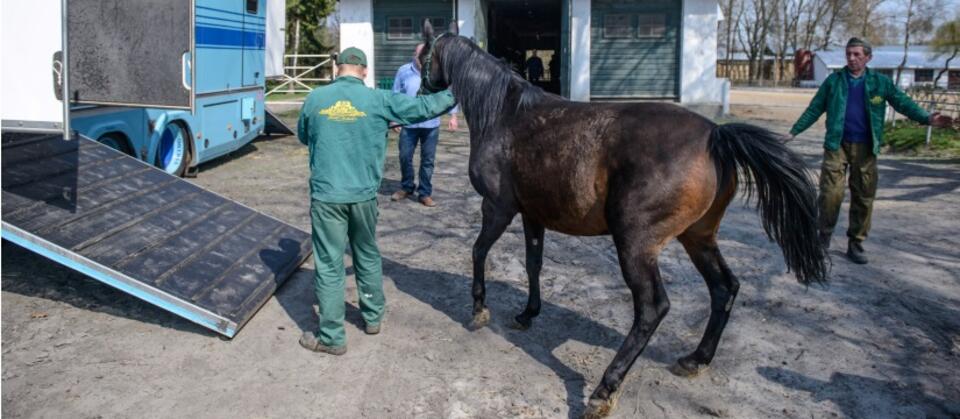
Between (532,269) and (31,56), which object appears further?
(532,269)

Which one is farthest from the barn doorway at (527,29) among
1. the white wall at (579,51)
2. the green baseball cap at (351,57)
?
the green baseball cap at (351,57)

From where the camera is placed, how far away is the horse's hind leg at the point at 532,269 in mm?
5000

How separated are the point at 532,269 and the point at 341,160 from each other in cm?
146

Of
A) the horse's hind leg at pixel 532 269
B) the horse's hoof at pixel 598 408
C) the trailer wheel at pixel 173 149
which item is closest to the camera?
the horse's hoof at pixel 598 408

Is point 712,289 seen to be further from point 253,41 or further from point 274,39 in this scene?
point 274,39

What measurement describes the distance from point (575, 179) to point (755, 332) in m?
1.72

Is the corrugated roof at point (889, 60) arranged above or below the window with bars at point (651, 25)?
above

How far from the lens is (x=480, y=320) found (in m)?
5.07

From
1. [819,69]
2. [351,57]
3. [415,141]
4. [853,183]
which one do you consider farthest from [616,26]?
[819,69]

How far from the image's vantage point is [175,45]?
536 centimetres

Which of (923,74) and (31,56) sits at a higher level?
(923,74)

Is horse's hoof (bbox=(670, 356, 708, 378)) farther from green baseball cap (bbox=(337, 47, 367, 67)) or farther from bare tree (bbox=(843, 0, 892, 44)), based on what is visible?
bare tree (bbox=(843, 0, 892, 44))

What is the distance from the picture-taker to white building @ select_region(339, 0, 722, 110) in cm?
2122

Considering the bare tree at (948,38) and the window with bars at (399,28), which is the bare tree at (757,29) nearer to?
the bare tree at (948,38)
